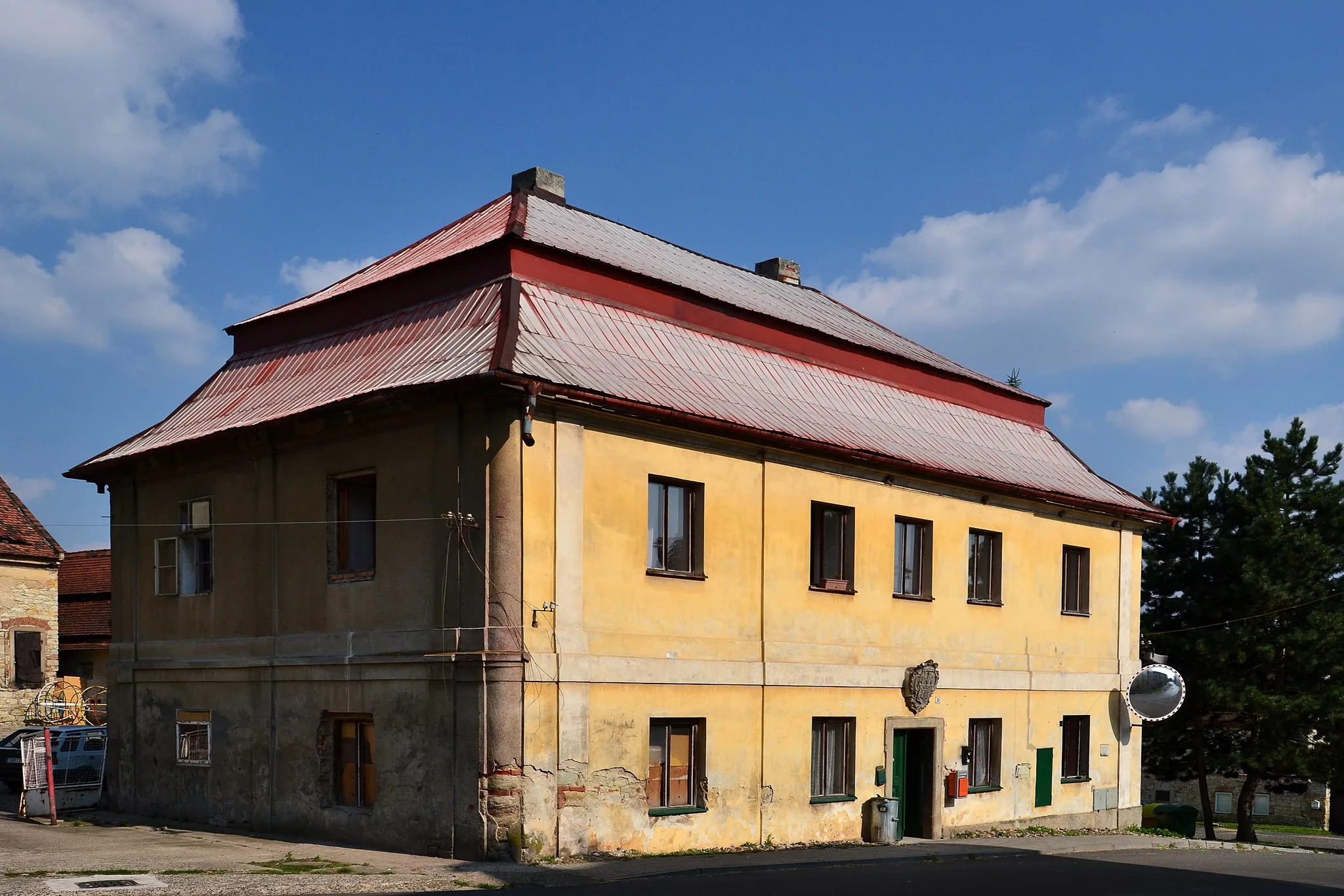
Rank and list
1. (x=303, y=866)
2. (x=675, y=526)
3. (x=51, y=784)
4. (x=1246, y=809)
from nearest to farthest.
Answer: (x=303, y=866) < (x=675, y=526) < (x=51, y=784) < (x=1246, y=809)

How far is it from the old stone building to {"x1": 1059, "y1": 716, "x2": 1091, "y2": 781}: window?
83.9ft

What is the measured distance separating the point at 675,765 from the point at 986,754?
27.4 ft

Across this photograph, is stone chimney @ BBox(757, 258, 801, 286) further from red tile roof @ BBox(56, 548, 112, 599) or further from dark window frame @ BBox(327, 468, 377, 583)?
red tile roof @ BBox(56, 548, 112, 599)

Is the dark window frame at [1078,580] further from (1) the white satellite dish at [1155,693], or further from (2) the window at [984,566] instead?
(2) the window at [984,566]

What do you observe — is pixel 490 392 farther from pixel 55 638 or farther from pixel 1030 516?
pixel 55 638

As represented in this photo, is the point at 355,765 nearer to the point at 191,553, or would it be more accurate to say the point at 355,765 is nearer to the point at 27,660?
the point at 191,553

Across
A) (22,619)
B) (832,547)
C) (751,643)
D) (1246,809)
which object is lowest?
(1246,809)

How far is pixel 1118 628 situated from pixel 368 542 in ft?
55.0

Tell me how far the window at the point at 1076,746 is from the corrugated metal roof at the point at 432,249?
48.2 ft

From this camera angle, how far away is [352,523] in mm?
18766

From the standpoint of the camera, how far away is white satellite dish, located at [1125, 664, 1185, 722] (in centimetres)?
2747

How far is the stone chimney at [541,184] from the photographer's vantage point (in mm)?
24141

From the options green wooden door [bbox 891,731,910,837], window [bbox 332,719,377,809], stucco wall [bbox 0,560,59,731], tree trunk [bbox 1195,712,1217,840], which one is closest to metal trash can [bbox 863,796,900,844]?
green wooden door [bbox 891,731,910,837]

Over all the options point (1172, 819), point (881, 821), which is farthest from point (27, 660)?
point (1172, 819)
